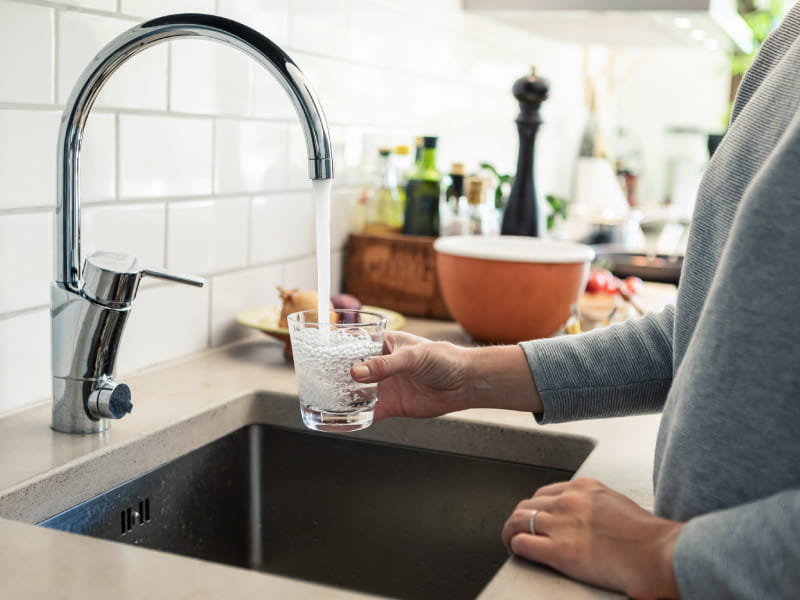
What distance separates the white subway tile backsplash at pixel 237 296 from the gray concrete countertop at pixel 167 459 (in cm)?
3

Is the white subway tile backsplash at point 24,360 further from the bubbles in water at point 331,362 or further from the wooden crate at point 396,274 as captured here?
the wooden crate at point 396,274

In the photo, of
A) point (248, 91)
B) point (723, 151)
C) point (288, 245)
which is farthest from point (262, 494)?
point (723, 151)

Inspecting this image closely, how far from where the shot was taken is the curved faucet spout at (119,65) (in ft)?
2.95

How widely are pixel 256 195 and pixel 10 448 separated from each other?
657mm

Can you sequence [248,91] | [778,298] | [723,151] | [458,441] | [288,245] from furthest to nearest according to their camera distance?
[288,245] < [248,91] < [458,441] < [723,151] < [778,298]

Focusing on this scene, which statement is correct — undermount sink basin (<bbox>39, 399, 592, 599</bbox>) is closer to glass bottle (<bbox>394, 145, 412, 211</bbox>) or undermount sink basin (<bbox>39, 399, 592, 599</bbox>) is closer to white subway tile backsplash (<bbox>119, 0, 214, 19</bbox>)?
white subway tile backsplash (<bbox>119, 0, 214, 19</bbox>)

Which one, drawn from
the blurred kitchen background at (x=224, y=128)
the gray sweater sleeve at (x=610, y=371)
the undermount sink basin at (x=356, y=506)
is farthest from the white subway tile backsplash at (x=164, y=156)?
the gray sweater sleeve at (x=610, y=371)

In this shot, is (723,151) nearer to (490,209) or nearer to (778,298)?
(778,298)

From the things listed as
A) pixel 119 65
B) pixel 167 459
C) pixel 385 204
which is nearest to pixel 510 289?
pixel 385 204

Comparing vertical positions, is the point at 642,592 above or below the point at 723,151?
below

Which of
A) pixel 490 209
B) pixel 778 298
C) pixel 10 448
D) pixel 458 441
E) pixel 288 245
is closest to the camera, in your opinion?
pixel 778 298

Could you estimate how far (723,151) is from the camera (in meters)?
0.80

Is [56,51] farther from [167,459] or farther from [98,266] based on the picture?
[167,459]

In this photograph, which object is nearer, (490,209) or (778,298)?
(778,298)
